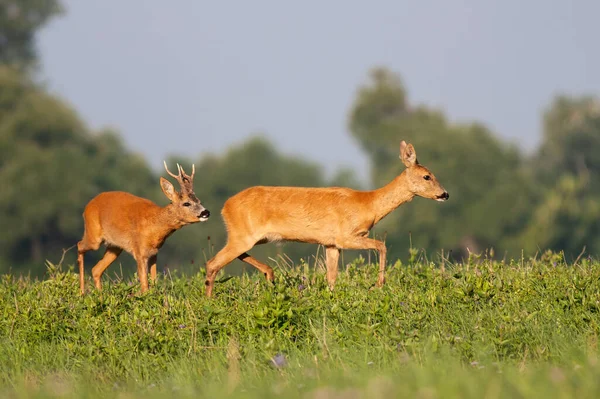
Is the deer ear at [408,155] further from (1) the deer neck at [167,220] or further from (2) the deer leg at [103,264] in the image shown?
(2) the deer leg at [103,264]

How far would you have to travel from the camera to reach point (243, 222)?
37.1 feet

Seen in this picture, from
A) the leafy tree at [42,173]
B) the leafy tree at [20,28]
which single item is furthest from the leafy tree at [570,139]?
the leafy tree at [20,28]

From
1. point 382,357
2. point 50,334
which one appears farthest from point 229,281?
point 382,357

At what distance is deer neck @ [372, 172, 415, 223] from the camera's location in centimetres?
1181

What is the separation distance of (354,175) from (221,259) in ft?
174

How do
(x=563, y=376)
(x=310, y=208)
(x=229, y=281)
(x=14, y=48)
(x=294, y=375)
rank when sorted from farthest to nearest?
(x=14, y=48), (x=310, y=208), (x=229, y=281), (x=294, y=375), (x=563, y=376)

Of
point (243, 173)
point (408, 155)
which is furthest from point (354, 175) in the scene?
point (408, 155)

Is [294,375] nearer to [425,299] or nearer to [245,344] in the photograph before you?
[245,344]

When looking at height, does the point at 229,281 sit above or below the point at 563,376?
below

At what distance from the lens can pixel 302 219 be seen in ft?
37.4

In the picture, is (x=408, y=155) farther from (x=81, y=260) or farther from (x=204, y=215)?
(x=81, y=260)

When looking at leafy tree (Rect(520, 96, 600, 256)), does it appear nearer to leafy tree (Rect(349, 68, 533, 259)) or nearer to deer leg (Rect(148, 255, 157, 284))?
leafy tree (Rect(349, 68, 533, 259))

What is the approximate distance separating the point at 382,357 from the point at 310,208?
4.30 metres

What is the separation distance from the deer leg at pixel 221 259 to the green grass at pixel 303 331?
67 cm
